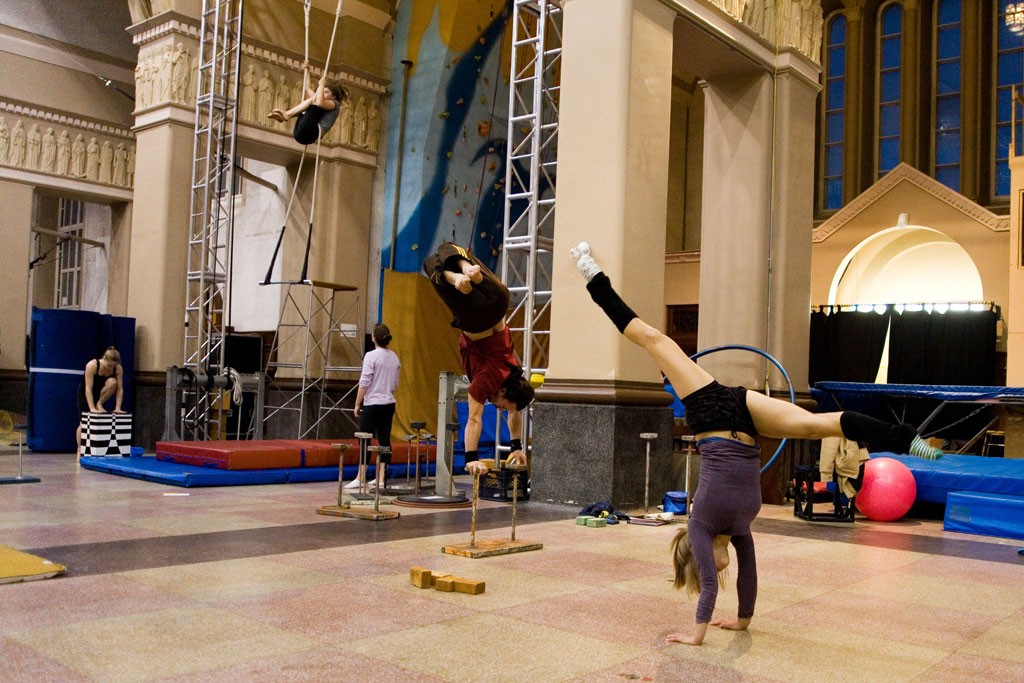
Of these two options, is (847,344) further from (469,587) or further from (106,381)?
(469,587)

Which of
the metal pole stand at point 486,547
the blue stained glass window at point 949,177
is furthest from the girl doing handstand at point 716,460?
the blue stained glass window at point 949,177

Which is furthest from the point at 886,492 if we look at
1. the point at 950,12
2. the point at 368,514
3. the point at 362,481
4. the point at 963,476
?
the point at 950,12

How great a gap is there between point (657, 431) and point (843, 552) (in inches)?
113

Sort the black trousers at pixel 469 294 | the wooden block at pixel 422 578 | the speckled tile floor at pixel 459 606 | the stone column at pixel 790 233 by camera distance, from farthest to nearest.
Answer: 1. the stone column at pixel 790 233
2. the black trousers at pixel 469 294
3. the wooden block at pixel 422 578
4. the speckled tile floor at pixel 459 606

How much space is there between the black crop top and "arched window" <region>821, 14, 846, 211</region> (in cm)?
2265

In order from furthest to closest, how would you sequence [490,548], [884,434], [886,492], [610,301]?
1. [886,492]
2. [490,548]
3. [610,301]
4. [884,434]

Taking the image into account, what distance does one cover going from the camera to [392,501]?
10594 millimetres

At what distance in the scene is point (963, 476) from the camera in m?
10.5

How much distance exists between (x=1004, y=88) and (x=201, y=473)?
21.7m

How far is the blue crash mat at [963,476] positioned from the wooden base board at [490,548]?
5.63m

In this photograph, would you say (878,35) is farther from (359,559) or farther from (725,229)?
(359,559)

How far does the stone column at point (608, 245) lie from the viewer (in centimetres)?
1027

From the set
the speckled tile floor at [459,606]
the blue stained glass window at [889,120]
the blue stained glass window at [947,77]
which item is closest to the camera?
the speckled tile floor at [459,606]

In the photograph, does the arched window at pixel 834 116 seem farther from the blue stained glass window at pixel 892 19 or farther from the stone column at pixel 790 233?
the stone column at pixel 790 233
